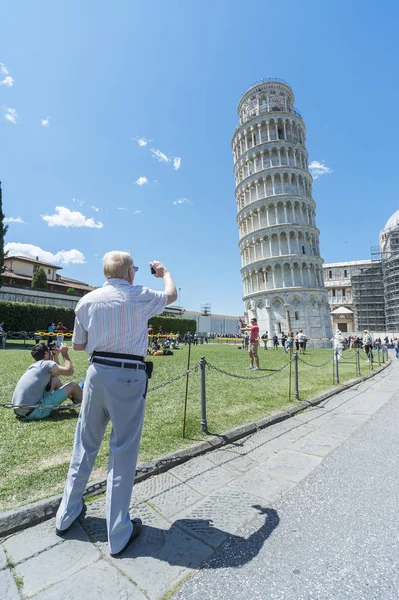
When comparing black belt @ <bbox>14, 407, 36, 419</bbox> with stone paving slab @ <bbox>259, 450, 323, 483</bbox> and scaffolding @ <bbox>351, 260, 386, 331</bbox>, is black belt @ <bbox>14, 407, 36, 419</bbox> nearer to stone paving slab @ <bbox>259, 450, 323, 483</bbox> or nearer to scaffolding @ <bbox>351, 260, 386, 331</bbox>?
stone paving slab @ <bbox>259, 450, 323, 483</bbox>

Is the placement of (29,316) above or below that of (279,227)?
below

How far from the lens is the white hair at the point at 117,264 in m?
2.51

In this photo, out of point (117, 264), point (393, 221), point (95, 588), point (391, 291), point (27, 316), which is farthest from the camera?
point (393, 221)

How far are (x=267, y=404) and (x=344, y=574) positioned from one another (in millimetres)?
4813

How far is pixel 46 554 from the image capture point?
84.2 inches

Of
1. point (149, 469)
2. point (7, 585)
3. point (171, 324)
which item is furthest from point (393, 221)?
point (7, 585)

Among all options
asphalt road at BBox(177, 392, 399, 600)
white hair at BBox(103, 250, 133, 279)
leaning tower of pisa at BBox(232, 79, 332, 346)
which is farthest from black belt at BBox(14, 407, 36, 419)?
leaning tower of pisa at BBox(232, 79, 332, 346)

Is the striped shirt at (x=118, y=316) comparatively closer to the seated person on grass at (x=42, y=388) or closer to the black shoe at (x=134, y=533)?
the black shoe at (x=134, y=533)

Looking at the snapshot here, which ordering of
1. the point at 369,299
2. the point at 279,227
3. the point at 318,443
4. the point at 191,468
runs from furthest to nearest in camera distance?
the point at 369,299, the point at 279,227, the point at 318,443, the point at 191,468

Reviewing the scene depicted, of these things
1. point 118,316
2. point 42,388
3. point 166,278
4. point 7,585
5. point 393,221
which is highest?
point 393,221

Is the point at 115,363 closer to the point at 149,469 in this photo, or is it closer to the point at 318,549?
the point at 149,469

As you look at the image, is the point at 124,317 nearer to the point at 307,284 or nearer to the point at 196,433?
the point at 196,433

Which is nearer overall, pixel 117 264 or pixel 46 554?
pixel 46 554

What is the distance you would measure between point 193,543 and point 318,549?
981 millimetres
